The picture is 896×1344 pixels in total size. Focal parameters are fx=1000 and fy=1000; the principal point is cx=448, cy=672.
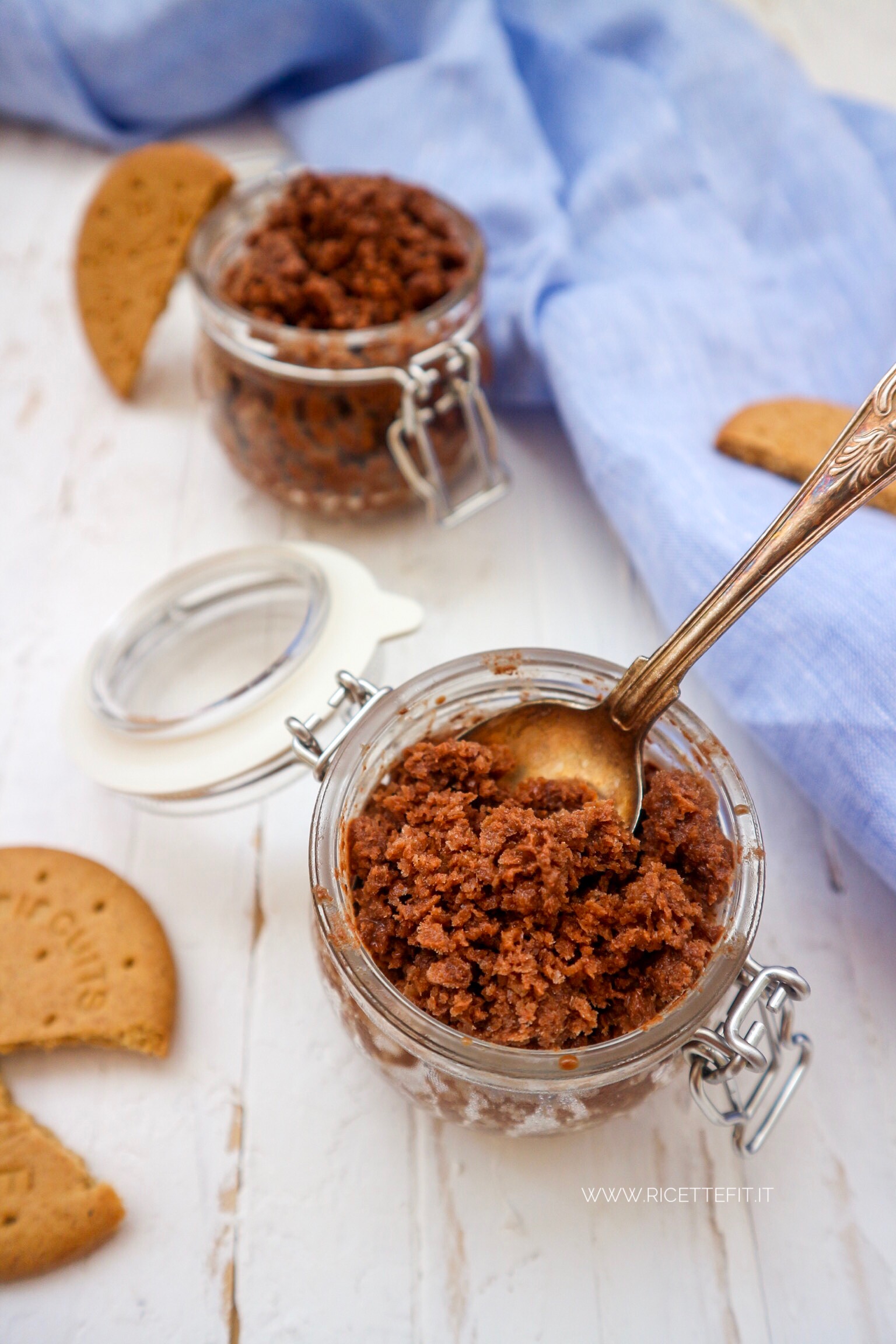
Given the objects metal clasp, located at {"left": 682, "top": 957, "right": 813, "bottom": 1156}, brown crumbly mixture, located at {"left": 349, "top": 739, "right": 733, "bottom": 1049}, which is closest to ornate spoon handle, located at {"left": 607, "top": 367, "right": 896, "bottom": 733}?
brown crumbly mixture, located at {"left": 349, "top": 739, "right": 733, "bottom": 1049}

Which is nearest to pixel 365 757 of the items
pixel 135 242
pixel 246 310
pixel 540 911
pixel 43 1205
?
pixel 540 911

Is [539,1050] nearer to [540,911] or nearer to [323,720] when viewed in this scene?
[540,911]

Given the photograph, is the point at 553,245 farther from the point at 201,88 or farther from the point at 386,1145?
the point at 386,1145

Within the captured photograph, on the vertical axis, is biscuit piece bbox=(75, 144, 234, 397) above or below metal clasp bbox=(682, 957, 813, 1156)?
below

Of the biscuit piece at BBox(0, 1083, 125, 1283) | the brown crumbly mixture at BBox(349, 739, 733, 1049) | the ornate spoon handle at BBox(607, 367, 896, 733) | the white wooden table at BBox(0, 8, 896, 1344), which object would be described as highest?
the ornate spoon handle at BBox(607, 367, 896, 733)

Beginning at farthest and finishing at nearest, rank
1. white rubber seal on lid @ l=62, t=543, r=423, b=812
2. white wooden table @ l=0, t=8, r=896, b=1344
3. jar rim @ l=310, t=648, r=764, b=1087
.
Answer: white rubber seal on lid @ l=62, t=543, r=423, b=812, white wooden table @ l=0, t=8, r=896, b=1344, jar rim @ l=310, t=648, r=764, b=1087

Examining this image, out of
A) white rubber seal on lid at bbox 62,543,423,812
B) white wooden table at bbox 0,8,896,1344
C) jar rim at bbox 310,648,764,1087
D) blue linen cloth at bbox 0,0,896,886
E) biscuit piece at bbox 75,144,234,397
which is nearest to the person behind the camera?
jar rim at bbox 310,648,764,1087

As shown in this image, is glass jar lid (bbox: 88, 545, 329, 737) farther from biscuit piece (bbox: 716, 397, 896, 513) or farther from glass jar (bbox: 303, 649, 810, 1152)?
biscuit piece (bbox: 716, 397, 896, 513)

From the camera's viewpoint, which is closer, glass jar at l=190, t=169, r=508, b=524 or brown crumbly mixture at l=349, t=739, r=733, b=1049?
brown crumbly mixture at l=349, t=739, r=733, b=1049
